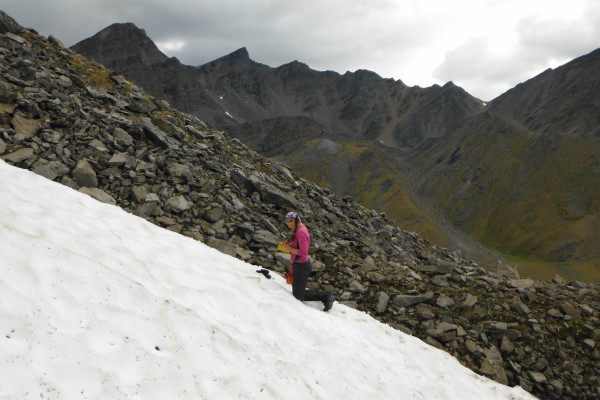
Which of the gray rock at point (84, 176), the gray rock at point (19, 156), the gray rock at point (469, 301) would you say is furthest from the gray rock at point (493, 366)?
the gray rock at point (19, 156)

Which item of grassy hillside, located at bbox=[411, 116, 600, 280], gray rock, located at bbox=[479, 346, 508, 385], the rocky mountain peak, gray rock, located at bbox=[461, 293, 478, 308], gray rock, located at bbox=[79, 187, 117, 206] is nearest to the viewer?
gray rock, located at bbox=[479, 346, 508, 385]

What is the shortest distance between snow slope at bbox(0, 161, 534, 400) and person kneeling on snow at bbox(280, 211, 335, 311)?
44 cm

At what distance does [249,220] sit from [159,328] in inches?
482

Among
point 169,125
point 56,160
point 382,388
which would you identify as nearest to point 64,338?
point 382,388

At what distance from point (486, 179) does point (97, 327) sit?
691 feet

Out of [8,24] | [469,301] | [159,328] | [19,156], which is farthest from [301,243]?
[8,24]

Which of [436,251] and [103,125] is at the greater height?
[103,125]

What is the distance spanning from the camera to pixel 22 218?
995cm

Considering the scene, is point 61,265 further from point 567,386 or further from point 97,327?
point 567,386

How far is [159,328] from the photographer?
27.7 feet

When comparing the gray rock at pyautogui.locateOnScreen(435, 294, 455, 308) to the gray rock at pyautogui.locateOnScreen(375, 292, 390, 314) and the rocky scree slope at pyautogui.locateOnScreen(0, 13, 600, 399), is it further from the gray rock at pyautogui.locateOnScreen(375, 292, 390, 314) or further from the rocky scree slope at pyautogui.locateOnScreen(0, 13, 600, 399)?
the gray rock at pyautogui.locateOnScreen(375, 292, 390, 314)

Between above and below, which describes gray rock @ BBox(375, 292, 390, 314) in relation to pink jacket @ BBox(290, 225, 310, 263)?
below

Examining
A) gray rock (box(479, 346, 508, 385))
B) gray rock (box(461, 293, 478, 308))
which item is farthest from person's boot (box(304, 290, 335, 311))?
gray rock (box(461, 293, 478, 308))

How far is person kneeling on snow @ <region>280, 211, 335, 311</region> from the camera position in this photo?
13.2 m
